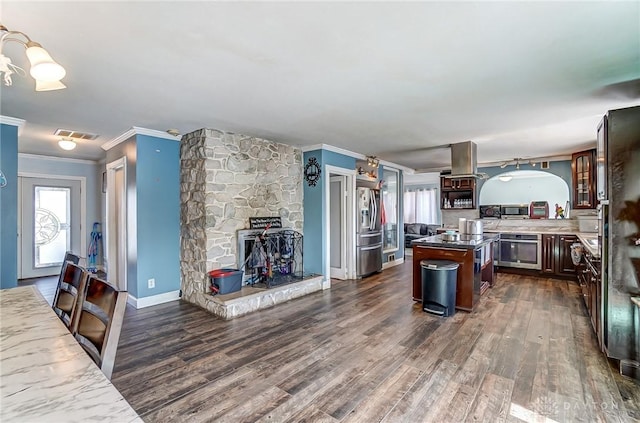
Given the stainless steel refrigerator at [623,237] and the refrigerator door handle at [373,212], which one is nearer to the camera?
the stainless steel refrigerator at [623,237]

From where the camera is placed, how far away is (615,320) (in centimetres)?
248

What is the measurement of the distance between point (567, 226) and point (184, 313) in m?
7.06

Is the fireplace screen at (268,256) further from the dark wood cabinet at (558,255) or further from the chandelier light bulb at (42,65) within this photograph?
the dark wood cabinet at (558,255)

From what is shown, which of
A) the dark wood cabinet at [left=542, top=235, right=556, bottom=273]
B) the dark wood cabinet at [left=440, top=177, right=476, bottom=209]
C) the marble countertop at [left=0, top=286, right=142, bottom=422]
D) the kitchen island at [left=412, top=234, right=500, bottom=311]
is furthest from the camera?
the dark wood cabinet at [left=440, top=177, right=476, bottom=209]

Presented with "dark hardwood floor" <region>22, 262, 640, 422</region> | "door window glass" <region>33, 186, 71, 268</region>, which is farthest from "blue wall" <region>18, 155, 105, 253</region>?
"dark hardwood floor" <region>22, 262, 640, 422</region>

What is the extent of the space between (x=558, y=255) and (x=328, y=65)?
5.85 m

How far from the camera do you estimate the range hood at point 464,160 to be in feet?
15.8

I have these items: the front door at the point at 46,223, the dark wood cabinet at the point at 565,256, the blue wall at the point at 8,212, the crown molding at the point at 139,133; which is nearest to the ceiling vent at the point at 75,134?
the crown molding at the point at 139,133

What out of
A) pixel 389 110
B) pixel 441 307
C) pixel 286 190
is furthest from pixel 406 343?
pixel 286 190

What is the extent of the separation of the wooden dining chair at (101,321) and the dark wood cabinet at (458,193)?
278 inches

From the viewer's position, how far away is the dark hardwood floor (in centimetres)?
200

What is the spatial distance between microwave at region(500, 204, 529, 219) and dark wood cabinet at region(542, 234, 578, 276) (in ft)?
3.35

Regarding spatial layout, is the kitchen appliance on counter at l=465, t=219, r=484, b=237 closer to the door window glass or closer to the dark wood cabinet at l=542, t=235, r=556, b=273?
the dark wood cabinet at l=542, t=235, r=556, b=273

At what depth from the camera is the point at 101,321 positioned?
4.08 ft
